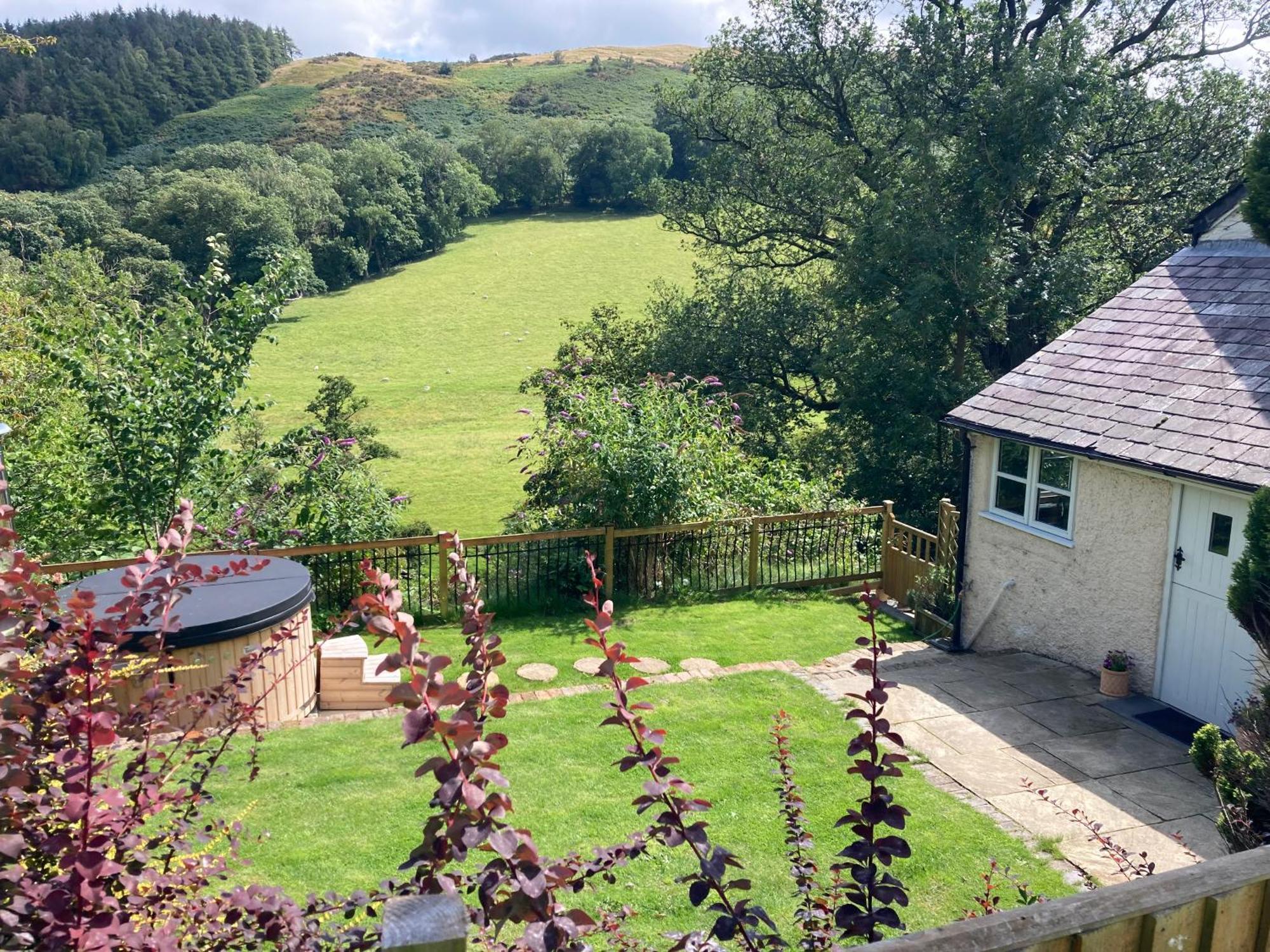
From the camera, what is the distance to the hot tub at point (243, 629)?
8.19 meters

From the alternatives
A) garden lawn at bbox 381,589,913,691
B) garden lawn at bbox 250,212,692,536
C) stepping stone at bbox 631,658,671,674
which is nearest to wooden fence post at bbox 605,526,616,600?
garden lawn at bbox 381,589,913,691

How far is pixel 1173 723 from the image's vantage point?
9.10 metres

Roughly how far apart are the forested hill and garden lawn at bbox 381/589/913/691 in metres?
87.8

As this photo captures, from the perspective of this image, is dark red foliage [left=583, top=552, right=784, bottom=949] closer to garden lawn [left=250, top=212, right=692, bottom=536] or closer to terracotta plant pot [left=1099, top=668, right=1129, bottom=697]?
terracotta plant pot [left=1099, top=668, right=1129, bottom=697]

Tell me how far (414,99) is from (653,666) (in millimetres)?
134425

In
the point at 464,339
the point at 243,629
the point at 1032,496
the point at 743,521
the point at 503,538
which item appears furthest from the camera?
the point at 464,339

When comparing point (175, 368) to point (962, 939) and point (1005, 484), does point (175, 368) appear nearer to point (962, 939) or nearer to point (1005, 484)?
point (1005, 484)

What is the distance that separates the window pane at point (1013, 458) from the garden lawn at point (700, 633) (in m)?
2.58

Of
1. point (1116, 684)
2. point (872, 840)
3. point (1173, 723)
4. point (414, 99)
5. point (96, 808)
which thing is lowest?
point (1173, 723)

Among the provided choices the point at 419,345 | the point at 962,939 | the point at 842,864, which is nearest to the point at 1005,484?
the point at 842,864

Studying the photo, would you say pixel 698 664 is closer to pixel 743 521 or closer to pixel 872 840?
pixel 743 521

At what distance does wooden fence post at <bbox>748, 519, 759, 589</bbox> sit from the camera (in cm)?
1396

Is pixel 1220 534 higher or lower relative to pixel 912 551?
higher

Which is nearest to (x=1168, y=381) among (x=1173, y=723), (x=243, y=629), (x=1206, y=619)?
(x=1206, y=619)
